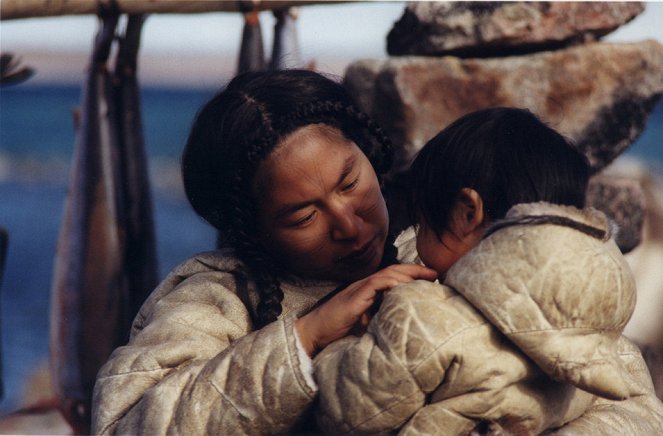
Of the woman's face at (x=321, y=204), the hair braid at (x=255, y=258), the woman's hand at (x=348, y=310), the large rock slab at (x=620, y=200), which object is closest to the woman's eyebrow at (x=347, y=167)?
the woman's face at (x=321, y=204)

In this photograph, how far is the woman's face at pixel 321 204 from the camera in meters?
2.57

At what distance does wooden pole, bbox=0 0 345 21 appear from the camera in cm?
368

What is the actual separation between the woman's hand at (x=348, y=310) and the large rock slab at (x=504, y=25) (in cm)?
185

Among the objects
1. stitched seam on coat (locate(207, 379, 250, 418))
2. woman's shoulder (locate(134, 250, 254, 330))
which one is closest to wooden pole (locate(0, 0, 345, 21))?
woman's shoulder (locate(134, 250, 254, 330))

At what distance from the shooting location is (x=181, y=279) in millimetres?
2846

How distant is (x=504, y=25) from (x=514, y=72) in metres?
0.19

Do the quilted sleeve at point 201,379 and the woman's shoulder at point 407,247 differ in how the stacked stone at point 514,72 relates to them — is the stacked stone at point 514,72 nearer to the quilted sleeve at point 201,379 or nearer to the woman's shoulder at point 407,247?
the woman's shoulder at point 407,247

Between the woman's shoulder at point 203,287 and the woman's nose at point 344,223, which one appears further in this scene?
the woman's shoulder at point 203,287

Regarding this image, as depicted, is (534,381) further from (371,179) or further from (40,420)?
(40,420)

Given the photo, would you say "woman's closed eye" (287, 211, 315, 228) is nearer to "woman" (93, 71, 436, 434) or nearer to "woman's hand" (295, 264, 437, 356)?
"woman" (93, 71, 436, 434)

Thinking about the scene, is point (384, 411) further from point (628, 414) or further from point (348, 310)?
point (628, 414)

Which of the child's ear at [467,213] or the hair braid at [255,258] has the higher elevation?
the child's ear at [467,213]

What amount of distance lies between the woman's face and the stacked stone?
126 centimetres

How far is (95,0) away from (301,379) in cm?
211
